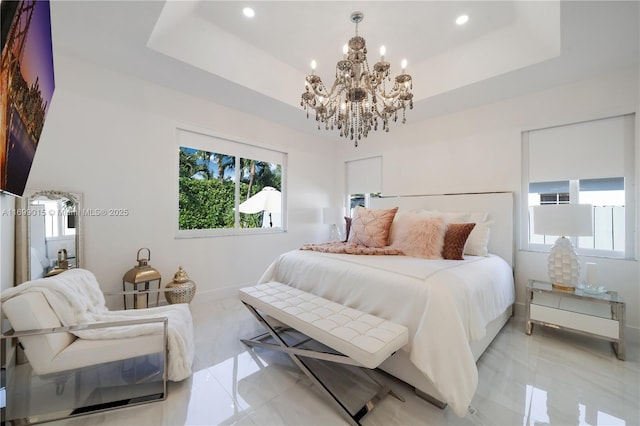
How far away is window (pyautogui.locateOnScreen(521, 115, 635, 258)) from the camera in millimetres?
2381

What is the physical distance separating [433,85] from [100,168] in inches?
150

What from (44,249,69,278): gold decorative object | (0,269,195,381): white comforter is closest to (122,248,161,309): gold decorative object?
(44,249,69,278): gold decorative object

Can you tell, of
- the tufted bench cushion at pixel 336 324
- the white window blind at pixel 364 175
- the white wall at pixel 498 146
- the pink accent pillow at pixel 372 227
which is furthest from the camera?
the white window blind at pixel 364 175

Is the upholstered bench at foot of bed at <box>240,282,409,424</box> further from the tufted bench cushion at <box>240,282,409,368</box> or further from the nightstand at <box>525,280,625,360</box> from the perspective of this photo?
the nightstand at <box>525,280,625,360</box>

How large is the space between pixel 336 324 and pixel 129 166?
2.74 meters

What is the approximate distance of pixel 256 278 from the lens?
3.70 m

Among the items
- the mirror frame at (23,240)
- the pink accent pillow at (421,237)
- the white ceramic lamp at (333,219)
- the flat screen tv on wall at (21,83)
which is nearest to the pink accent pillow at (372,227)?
the pink accent pillow at (421,237)

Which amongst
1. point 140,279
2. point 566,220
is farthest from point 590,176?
point 140,279

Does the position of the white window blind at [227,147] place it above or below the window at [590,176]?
above

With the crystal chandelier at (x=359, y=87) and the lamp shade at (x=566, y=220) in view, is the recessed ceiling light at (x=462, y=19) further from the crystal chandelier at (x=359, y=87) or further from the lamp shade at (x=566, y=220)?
the lamp shade at (x=566, y=220)

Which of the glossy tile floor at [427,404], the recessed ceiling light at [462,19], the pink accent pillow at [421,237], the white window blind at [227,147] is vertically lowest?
the glossy tile floor at [427,404]

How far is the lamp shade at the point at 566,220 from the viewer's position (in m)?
2.12

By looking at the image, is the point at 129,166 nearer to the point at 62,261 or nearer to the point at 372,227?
the point at 62,261

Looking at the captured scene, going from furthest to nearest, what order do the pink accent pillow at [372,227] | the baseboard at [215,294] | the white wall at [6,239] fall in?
the baseboard at [215,294], the pink accent pillow at [372,227], the white wall at [6,239]
